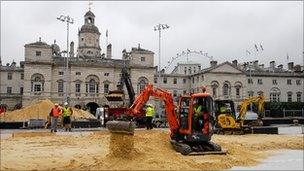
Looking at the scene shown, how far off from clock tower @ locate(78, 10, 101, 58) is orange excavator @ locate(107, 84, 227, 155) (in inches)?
2942

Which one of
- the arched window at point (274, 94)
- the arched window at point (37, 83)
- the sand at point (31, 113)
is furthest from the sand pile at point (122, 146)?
the arched window at point (274, 94)

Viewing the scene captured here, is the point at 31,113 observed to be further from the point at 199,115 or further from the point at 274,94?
the point at 274,94

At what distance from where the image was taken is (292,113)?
231ft

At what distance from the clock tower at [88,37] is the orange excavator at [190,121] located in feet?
245

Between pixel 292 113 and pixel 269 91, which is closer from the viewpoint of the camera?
pixel 292 113

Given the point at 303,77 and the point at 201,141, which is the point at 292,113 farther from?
the point at 201,141

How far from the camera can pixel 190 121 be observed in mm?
16703

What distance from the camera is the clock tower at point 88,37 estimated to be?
9081 centimetres

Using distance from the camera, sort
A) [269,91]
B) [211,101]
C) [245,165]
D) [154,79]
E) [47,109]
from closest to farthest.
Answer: [245,165], [211,101], [47,109], [154,79], [269,91]

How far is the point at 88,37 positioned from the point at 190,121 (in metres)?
76.5

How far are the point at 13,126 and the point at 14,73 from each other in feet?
153

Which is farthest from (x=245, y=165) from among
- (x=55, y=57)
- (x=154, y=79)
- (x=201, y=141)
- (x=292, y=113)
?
(x=154, y=79)

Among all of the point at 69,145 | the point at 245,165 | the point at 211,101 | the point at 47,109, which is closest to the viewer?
the point at 245,165

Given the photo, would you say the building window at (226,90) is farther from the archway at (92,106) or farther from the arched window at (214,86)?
the archway at (92,106)
